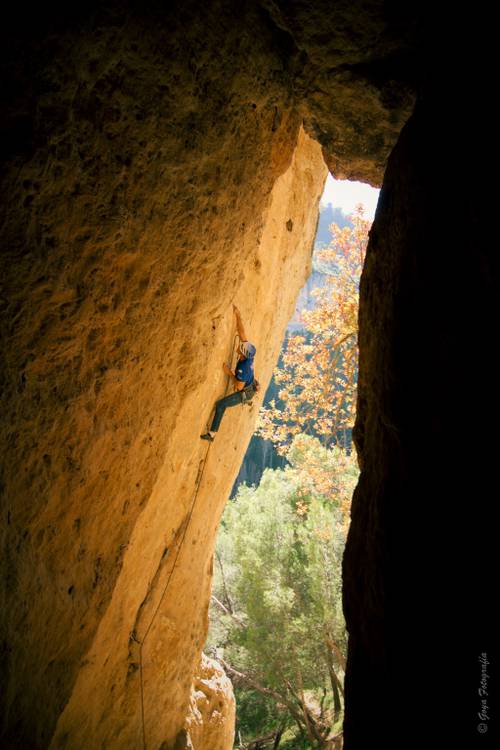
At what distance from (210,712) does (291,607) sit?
787 centimetres

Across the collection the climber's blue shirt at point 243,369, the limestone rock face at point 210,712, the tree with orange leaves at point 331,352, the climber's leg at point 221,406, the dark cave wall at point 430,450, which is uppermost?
the tree with orange leaves at point 331,352

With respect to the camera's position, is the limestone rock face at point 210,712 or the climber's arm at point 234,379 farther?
the limestone rock face at point 210,712

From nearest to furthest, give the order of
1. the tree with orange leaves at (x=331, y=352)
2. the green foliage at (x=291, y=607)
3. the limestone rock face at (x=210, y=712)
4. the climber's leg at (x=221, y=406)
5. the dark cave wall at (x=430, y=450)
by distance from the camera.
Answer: the dark cave wall at (x=430, y=450), the climber's leg at (x=221, y=406), the limestone rock face at (x=210, y=712), the tree with orange leaves at (x=331, y=352), the green foliage at (x=291, y=607)

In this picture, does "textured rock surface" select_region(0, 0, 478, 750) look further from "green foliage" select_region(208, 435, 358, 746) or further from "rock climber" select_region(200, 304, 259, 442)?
"green foliage" select_region(208, 435, 358, 746)

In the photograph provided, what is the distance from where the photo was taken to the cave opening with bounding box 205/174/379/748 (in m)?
11.3

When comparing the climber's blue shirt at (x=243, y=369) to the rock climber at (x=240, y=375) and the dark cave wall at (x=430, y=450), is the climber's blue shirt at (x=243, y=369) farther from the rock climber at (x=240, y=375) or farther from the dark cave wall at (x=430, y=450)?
the dark cave wall at (x=430, y=450)

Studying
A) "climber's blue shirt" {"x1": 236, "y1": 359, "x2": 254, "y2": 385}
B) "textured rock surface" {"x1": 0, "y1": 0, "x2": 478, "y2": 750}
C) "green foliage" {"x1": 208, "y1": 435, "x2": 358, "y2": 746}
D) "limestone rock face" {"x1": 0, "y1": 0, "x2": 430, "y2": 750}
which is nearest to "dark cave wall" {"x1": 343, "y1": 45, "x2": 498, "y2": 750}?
"textured rock surface" {"x1": 0, "y1": 0, "x2": 478, "y2": 750}

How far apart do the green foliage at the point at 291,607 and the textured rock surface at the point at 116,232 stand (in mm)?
8882

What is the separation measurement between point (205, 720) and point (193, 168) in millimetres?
8343

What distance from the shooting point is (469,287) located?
262 cm

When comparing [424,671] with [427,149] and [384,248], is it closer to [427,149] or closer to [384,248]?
[384,248]

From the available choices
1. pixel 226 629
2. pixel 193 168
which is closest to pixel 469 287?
pixel 193 168

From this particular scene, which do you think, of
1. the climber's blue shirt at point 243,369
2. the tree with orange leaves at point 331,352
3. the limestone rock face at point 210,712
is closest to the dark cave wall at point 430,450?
the climber's blue shirt at point 243,369

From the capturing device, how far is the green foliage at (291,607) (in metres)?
14.3
